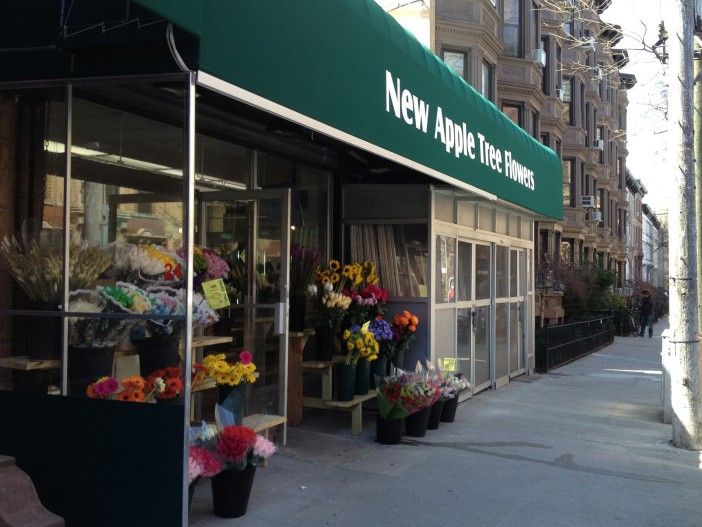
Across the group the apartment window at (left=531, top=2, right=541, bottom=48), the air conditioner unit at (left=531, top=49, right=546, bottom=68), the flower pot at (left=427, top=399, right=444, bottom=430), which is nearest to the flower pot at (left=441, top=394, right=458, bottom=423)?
the flower pot at (left=427, top=399, right=444, bottom=430)

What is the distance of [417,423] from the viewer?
7.76 m

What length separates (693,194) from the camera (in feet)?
26.4

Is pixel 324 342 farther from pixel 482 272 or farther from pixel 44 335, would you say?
pixel 482 272

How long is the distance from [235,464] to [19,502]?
130 cm

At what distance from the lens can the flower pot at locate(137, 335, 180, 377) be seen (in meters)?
5.11

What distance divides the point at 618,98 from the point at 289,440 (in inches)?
1544

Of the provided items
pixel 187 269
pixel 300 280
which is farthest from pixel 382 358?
pixel 187 269

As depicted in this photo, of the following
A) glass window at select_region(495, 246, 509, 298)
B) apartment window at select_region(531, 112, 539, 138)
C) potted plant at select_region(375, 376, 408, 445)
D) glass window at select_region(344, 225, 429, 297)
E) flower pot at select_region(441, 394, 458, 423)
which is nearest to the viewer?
potted plant at select_region(375, 376, 408, 445)

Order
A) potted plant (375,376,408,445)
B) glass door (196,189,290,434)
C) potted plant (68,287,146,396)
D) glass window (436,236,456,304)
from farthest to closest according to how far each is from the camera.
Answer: glass window (436,236,456,304) < potted plant (375,376,408,445) < glass door (196,189,290,434) < potted plant (68,287,146,396)

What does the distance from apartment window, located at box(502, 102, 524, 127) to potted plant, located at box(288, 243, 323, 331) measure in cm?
1535

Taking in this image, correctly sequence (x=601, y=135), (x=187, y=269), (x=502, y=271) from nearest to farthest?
(x=187, y=269), (x=502, y=271), (x=601, y=135)

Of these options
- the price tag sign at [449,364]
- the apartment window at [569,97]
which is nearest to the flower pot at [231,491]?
the price tag sign at [449,364]

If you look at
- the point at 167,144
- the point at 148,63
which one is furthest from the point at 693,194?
the point at 148,63

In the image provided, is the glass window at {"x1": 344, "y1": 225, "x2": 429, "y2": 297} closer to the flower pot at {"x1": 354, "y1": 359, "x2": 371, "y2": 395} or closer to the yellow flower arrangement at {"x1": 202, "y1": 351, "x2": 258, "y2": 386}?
the flower pot at {"x1": 354, "y1": 359, "x2": 371, "y2": 395}
